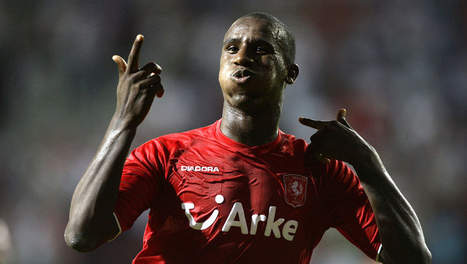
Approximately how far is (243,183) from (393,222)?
705 millimetres

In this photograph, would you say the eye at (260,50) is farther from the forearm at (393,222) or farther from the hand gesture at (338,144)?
the forearm at (393,222)

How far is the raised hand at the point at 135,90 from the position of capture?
2.43 m

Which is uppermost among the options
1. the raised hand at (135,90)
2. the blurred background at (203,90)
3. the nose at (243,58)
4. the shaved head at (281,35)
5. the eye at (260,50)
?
the shaved head at (281,35)

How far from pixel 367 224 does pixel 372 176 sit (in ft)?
0.88

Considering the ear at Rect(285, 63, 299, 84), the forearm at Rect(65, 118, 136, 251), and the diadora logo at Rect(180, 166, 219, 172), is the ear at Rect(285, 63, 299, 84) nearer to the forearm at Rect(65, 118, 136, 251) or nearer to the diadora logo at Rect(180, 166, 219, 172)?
the diadora logo at Rect(180, 166, 219, 172)

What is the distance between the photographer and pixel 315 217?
2.83 meters

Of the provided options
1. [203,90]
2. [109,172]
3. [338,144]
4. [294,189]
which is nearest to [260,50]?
[338,144]

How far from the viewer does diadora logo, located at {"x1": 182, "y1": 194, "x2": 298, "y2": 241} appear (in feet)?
8.52

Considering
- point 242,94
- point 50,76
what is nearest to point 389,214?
point 242,94

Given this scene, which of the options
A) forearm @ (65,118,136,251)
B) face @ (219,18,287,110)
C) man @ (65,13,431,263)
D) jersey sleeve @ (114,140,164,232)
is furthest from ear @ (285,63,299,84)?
forearm @ (65,118,136,251)

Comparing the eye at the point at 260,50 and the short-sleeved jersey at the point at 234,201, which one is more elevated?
the eye at the point at 260,50

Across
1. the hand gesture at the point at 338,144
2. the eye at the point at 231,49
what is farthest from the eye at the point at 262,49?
the hand gesture at the point at 338,144

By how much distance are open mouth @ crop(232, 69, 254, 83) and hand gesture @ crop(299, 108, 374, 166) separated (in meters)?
0.34

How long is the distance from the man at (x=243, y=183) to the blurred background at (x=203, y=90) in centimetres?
391
